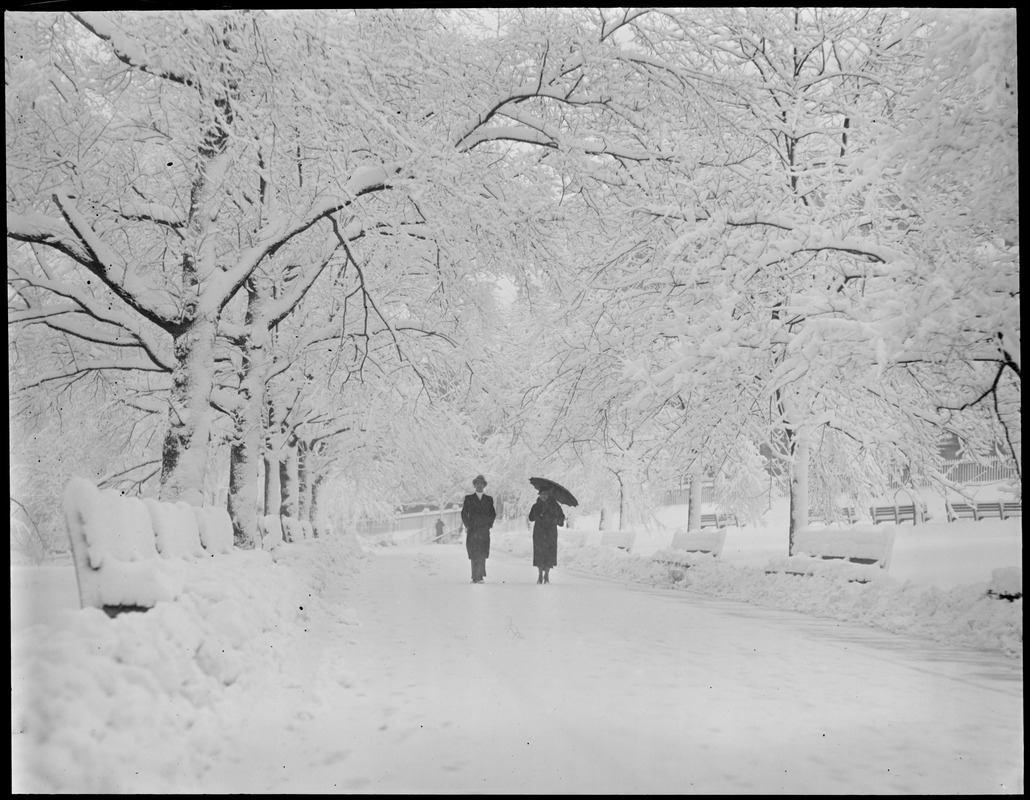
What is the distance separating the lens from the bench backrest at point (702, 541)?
14.1 m

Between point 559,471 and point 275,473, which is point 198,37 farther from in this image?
point 559,471

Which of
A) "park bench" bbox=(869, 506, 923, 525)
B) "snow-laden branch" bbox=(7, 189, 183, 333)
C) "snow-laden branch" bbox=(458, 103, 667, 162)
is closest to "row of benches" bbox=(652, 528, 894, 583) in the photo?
"snow-laden branch" bbox=(458, 103, 667, 162)

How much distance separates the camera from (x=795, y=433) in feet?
44.7

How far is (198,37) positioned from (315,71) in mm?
995

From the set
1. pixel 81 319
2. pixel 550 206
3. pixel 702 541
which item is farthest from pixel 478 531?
pixel 81 319

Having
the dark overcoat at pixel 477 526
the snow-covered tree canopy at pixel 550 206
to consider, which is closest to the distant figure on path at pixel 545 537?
the dark overcoat at pixel 477 526

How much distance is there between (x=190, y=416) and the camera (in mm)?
8891

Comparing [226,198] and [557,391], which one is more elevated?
[226,198]

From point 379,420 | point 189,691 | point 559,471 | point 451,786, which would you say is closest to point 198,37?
point 189,691

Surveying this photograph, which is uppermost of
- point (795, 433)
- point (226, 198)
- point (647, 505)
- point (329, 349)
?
point (226, 198)

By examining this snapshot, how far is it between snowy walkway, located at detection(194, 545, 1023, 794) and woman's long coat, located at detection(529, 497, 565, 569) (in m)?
5.33

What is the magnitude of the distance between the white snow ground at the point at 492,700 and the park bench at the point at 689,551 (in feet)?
18.5

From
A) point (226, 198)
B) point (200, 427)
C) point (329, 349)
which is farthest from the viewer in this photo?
point (329, 349)

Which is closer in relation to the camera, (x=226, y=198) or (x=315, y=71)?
(x=315, y=71)
